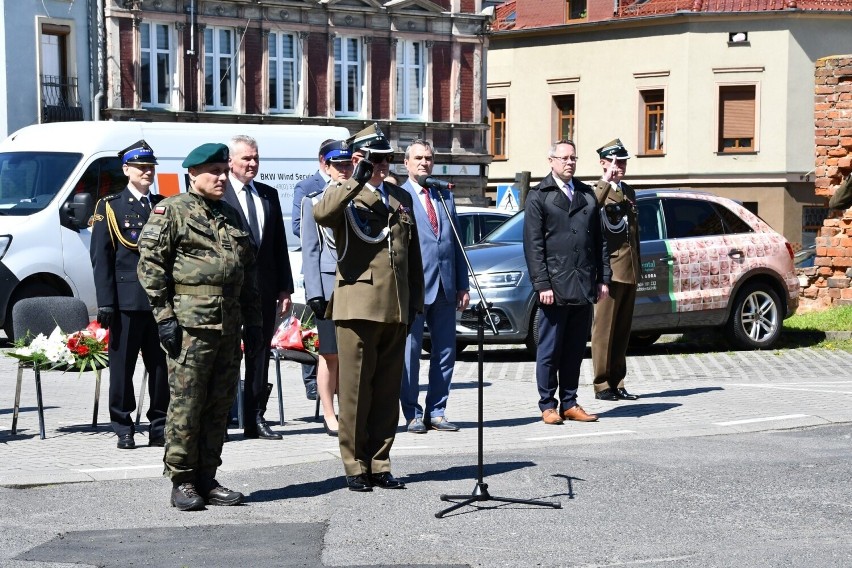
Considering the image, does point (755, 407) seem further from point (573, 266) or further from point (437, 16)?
point (437, 16)

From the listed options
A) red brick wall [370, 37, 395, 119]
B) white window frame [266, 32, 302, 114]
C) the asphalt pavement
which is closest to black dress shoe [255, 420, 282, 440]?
the asphalt pavement

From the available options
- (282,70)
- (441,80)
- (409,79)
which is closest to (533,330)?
(282,70)

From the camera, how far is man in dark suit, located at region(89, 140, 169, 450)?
1008 centimetres

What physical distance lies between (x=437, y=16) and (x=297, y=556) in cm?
4250

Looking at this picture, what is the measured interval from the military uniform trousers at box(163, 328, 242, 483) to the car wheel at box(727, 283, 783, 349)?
32.7 feet

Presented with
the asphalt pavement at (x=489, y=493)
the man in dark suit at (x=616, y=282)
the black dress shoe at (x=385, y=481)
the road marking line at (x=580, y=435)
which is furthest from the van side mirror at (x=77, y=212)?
the black dress shoe at (x=385, y=481)

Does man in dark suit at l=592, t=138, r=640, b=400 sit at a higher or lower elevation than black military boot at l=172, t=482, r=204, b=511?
higher

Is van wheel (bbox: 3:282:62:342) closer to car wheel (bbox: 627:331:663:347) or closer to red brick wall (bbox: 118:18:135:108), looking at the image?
car wheel (bbox: 627:331:663:347)

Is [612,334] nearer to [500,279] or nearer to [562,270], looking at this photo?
[562,270]

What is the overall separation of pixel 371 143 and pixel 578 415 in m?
3.64

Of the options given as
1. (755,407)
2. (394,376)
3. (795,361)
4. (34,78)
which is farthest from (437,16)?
(394,376)

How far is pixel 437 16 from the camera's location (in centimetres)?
4831

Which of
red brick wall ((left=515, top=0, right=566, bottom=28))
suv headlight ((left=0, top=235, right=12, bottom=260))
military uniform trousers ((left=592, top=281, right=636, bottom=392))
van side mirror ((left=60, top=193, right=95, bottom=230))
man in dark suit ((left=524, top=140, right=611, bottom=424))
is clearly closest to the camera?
man in dark suit ((left=524, top=140, right=611, bottom=424))

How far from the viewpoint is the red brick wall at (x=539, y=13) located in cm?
5206
